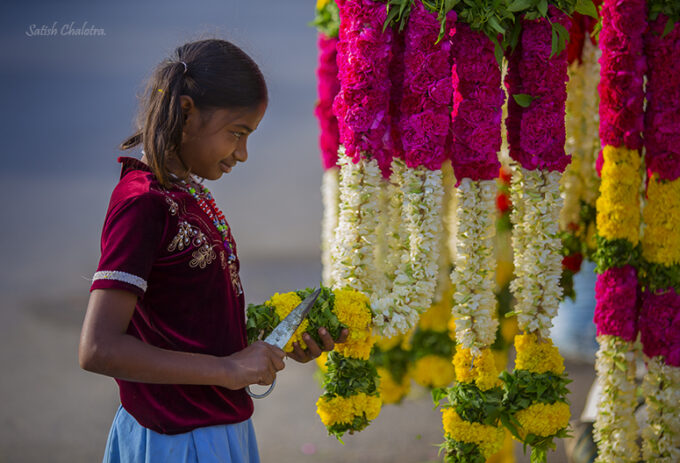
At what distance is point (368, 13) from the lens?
215cm

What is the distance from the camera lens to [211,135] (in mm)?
1541

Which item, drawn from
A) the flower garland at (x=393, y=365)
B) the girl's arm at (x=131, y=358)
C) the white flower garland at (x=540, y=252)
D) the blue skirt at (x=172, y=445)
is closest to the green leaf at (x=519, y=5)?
the white flower garland at (x=540, y=252)

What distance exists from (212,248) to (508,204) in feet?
8.50

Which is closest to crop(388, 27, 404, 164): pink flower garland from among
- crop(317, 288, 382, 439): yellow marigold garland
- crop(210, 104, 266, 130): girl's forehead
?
crop(317, 288, 382, 439): yellow marigold garland

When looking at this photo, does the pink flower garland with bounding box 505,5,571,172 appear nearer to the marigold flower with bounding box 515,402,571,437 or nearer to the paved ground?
the marigold flower with bounding box 515,402,571,437

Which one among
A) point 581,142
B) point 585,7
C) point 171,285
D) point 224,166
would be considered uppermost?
point 585,7

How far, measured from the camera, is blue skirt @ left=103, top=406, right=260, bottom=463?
4.79 ft

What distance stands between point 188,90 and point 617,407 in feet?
6.72

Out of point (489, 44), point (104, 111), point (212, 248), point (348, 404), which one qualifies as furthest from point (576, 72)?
point (104, 111)

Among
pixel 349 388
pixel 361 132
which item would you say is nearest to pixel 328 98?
pixel 361 132

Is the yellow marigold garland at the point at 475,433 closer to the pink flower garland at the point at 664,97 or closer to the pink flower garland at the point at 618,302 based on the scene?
the pink flower garland at the point at 618,302

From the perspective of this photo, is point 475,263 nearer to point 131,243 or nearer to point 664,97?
point 664,97

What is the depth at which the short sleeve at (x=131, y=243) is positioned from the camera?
1290mm

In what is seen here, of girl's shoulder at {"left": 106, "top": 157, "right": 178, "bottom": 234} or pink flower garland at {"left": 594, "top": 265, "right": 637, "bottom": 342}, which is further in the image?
pink flower garland at {"left": 594, "top": 265, "right": 637, "bottom": 342}
